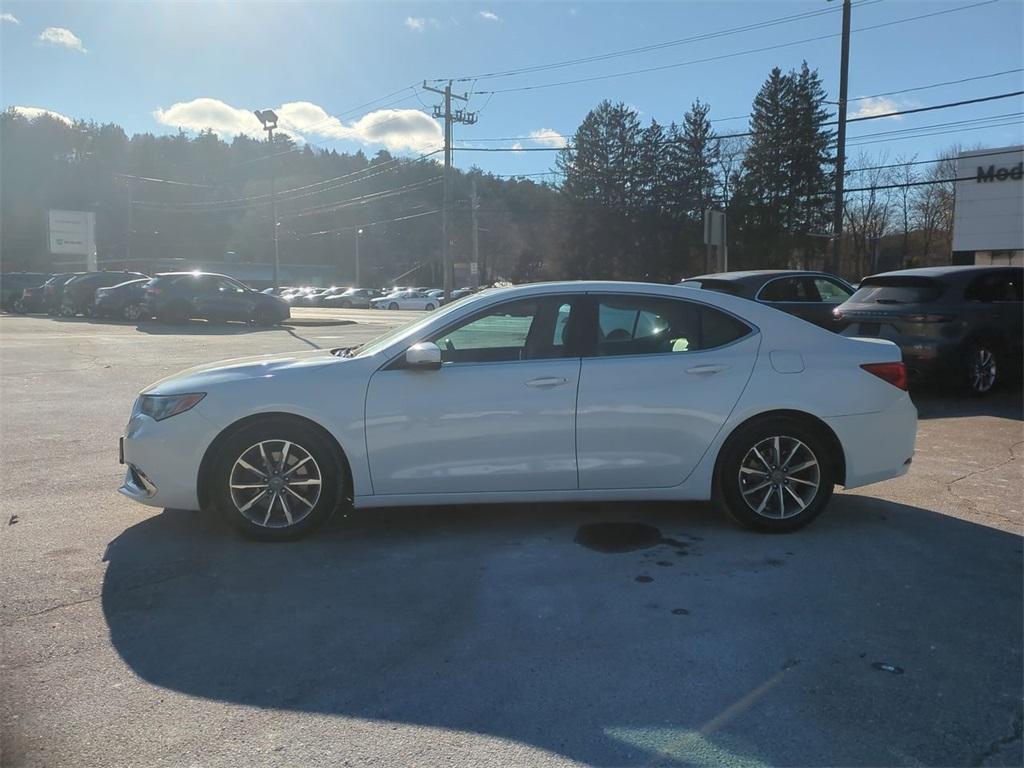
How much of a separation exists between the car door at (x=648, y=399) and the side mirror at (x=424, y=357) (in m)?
0.87

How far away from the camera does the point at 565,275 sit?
213 ft

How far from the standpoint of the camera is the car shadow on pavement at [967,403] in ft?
29.1

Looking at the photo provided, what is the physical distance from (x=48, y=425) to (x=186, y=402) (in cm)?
459

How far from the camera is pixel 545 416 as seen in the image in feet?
15.2

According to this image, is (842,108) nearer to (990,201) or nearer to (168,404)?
(990,201)

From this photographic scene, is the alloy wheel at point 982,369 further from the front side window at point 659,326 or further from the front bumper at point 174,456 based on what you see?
the front bumper at point 174,456

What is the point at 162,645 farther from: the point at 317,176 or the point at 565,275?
the point at 317,176

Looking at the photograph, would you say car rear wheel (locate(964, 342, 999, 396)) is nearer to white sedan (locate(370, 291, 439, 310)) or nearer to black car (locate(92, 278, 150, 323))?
black car (locate(92, 278, 150, 323))

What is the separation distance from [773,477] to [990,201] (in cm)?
3105

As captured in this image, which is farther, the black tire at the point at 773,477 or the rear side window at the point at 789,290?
the rear side window at the point at 789,290

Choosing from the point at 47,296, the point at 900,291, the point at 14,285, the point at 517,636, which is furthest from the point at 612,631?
the point at 14,285

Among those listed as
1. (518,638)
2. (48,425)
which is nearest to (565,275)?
(48,425)

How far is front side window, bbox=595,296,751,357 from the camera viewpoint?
4875mm

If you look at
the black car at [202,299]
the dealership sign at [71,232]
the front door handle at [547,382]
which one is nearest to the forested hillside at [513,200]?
the dealership sign at [71,232]
